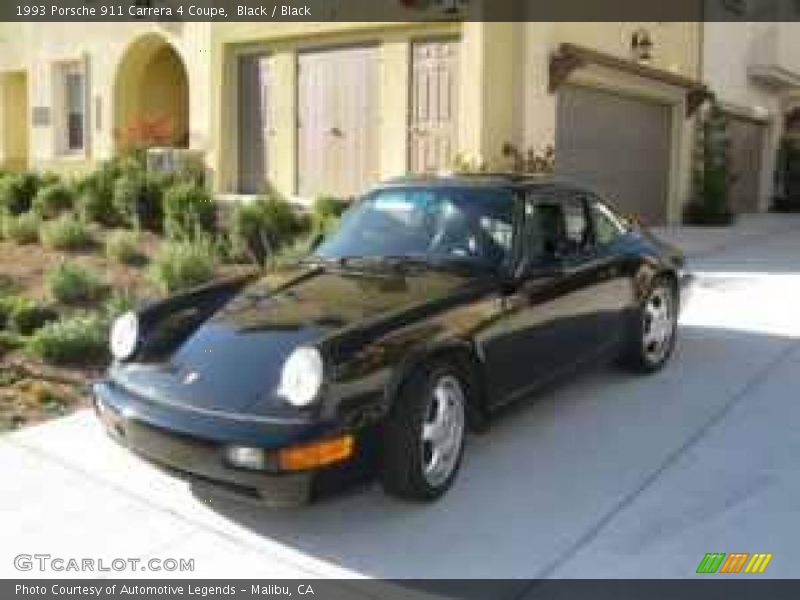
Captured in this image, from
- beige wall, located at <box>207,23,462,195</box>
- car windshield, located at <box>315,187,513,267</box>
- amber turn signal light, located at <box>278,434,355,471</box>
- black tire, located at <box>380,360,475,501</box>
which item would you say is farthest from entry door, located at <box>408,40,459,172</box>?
amber turn signal light, located at <box>278,434,355,471</box>

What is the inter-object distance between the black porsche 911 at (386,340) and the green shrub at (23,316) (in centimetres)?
295

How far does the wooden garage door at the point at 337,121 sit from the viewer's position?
1256 centimetres

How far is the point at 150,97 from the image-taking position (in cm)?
1720

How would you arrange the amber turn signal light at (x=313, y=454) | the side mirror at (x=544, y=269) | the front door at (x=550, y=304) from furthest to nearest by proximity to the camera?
1. the side mirror at (x=544, y=269)
2. the front door at (x=550, y=304)
3. the amber turn signal light at (x=313, y=454)

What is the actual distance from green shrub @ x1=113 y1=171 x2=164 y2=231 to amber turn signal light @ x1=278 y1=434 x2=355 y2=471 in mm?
9519

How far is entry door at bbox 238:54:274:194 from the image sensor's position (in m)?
13.7

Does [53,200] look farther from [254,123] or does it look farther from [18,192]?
[254,123]

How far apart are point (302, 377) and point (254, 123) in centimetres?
1077

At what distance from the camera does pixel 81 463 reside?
4664 mm

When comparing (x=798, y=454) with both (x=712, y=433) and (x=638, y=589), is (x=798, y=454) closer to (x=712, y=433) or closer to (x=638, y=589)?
(x=712, y=433)

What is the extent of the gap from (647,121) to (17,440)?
516 inches

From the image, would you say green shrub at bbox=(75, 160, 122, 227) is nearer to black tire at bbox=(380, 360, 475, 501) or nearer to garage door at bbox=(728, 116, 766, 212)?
black tire at bbox=(380, 360, 475, 501)

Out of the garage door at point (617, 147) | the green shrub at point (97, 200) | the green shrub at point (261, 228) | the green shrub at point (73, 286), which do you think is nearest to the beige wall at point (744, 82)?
the garage door at point (617, 147)

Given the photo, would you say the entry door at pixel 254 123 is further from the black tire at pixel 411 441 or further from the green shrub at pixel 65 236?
the black tire at pixel 411 441
